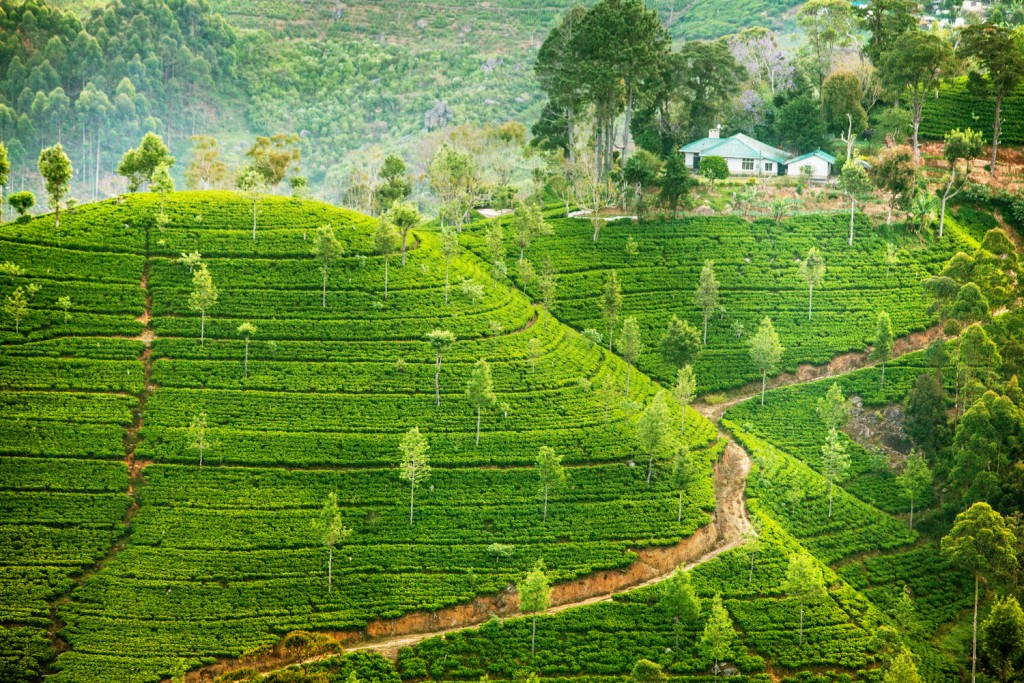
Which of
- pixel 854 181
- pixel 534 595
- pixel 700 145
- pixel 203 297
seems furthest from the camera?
pixel 700 145

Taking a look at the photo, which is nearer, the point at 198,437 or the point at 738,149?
the point at 198,437

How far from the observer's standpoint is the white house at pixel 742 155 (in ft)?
431

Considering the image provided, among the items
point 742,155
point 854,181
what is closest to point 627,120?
point 742,155

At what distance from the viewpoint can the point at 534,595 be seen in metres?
71.9

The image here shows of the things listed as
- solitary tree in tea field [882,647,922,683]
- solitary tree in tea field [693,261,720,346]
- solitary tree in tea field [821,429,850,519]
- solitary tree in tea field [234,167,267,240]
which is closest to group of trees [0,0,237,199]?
solitary tree in tea field [234,167,267,240]

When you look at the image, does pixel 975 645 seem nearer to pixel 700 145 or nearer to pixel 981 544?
pixel 981 544

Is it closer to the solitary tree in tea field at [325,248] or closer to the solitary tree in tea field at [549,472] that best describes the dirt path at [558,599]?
the solitary tree in tea field at [549,472]

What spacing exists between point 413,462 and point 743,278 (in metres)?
43.7

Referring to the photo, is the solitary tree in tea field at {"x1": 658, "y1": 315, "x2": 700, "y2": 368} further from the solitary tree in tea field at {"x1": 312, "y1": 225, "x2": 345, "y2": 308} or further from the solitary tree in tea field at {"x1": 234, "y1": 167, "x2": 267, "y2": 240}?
the solitary tree in tea field at {"x1": 234, "y1": 167, "x2": 267, "y2": 240}

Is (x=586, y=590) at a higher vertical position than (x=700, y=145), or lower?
lower

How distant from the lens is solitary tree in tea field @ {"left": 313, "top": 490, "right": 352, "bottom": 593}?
76188 millimetres

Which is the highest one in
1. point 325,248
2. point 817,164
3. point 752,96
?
point 752,96

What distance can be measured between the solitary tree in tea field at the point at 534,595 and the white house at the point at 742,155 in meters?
71.8

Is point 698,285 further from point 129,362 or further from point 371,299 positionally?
point 129,362
